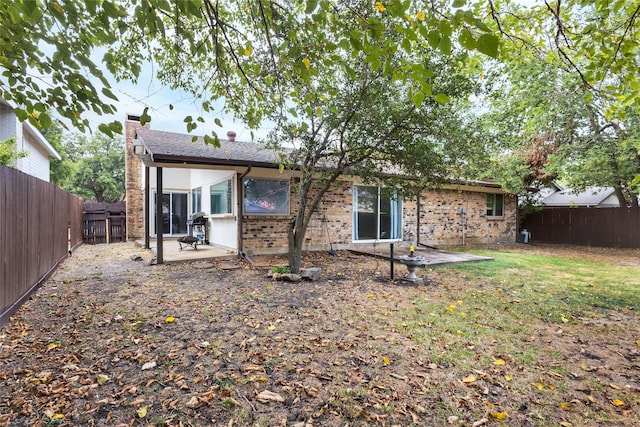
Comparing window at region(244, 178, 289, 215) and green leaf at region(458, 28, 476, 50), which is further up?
green leaf at region(458, 28, 476, 50)

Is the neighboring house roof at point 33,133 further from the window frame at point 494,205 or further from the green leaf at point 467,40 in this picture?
the window frame at point 494,205

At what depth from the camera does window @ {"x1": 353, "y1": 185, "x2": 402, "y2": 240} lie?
37.6 ft

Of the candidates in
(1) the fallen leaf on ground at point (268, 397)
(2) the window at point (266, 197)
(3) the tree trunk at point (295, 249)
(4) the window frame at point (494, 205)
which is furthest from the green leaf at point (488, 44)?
(4) the window frame at point (494, 205)

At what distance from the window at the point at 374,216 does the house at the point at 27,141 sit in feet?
30.4

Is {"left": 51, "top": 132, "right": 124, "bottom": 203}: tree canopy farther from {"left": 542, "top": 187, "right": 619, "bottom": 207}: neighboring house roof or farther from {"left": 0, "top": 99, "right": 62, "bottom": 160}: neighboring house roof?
{"left": 542, "top": 187, "right": 619, "bottom": 207}: neighboring house roof

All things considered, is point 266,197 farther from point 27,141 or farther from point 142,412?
point 27,141

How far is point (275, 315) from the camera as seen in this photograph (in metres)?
4.41

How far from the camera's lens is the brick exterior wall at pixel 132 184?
14.0 meters

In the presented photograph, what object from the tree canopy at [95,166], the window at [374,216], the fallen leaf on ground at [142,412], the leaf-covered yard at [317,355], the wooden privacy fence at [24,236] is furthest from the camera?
the tree canopy at [95,166]

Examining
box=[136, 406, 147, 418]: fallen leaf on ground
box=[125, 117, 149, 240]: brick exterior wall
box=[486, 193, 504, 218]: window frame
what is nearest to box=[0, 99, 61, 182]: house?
box=[125, 117, 149, 240]: brick exterior wall

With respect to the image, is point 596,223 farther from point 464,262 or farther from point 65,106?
point 65,106

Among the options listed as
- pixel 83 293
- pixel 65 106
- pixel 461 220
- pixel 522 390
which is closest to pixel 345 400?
pixel 522 390

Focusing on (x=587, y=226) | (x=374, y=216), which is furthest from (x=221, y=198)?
(x=587, y=226)

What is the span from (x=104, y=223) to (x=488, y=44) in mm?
16209
